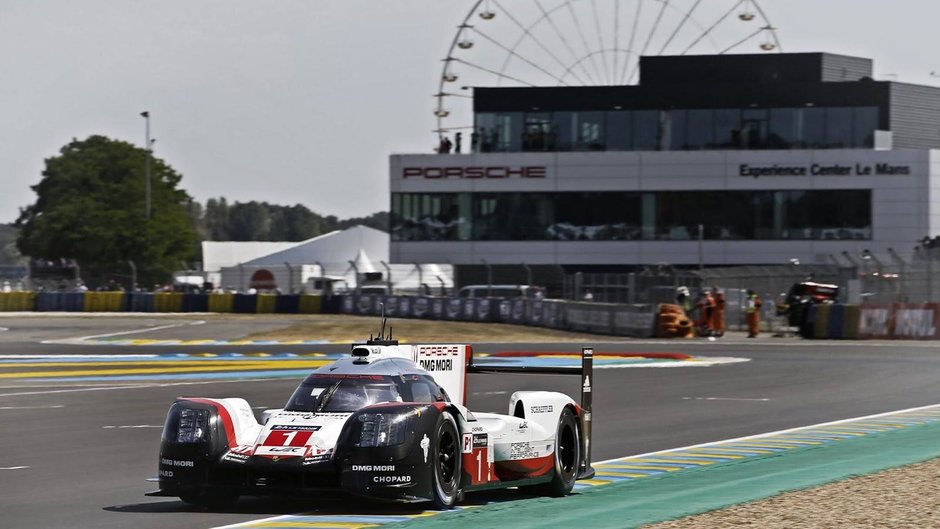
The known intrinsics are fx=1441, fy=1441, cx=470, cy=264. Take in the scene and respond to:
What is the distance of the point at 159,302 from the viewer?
61156 millimetres

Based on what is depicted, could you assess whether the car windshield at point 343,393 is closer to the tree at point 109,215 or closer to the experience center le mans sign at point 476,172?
the experience center le mans sign at point 476,172

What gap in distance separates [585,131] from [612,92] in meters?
2.30

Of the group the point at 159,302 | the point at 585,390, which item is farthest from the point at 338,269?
the point at 585,390

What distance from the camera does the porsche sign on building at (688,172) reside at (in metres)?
67.1

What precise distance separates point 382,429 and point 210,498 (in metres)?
1.38

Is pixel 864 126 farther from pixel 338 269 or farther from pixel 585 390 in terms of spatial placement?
pixel 585 390

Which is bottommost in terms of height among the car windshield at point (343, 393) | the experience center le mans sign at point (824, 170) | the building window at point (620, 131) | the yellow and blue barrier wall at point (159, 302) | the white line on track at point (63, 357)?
the white line on track at point (63, 357)

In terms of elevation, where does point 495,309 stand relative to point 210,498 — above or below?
above

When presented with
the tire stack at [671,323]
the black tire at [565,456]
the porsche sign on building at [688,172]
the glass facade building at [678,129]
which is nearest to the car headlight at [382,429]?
the black tire at [565,456]

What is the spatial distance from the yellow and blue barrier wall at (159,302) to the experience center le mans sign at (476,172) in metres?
14.9

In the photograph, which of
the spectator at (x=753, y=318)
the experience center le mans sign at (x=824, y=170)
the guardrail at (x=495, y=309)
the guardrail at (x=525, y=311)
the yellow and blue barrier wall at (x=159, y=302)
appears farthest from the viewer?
the experience center le mans sign at (x=824, y=170)

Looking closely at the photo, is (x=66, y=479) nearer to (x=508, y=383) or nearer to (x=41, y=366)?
(x=508, y=383)

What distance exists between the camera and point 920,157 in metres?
66.6

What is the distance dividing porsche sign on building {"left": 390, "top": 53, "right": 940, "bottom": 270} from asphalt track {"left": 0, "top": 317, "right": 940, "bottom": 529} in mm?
28424
